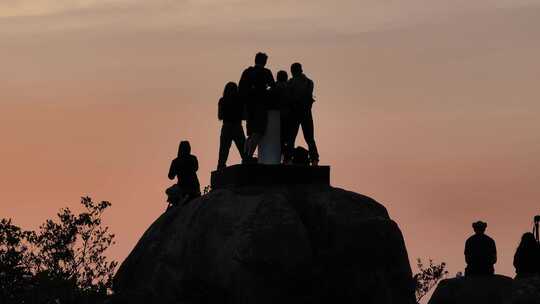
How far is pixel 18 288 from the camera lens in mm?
56844

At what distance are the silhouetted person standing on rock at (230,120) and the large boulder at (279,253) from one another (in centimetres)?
106

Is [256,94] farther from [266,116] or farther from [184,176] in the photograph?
[184,176]

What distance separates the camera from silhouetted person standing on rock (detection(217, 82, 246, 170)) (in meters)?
38.2

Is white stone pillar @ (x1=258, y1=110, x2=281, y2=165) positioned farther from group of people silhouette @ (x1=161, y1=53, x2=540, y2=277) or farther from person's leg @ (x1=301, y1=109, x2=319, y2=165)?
person's leg @ (x1=301, y1=109, x2=319, y2=165)

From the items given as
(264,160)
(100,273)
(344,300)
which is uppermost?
(100,273)

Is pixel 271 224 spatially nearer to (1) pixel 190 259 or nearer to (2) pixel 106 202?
(1) pixel 190 259

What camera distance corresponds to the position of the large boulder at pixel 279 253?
36.2 metres

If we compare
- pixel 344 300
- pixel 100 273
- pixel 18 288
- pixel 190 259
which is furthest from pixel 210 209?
pixel 100 273

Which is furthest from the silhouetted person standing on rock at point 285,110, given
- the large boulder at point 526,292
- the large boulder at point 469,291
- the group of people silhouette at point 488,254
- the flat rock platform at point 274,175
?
the large boulder at point 526,292

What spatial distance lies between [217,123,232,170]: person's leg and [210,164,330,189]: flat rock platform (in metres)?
0.44

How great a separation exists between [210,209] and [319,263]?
2640 millimetres

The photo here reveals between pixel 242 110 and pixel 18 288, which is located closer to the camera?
pixel 242 110

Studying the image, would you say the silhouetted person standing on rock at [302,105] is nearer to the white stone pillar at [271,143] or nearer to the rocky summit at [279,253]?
the white stone pillar at [271,143]

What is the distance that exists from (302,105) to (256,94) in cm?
105
